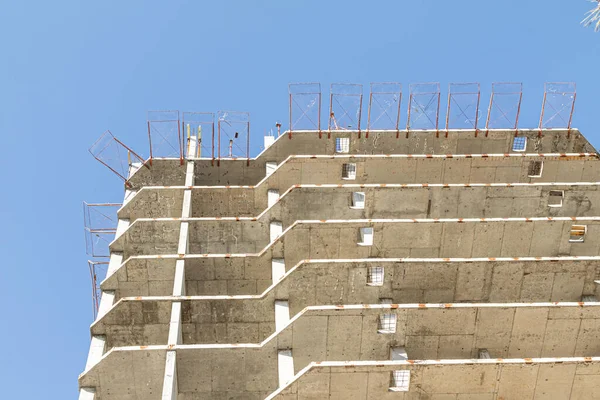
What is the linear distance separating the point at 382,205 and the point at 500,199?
179 inches

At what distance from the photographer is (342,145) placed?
3039cm

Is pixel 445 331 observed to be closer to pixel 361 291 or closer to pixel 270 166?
pixel 361 291

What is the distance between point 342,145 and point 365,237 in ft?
29.7

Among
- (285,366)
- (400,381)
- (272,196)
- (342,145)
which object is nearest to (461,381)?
(400,381)

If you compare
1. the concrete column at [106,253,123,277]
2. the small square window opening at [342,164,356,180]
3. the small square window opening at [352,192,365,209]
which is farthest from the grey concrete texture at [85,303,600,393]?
the small square window opening at [342,164,356,180]

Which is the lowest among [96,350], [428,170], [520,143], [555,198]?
[96,350]

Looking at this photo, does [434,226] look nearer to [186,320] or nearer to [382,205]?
[382,205]

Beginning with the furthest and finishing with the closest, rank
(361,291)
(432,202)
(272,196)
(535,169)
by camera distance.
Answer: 1. (535,169)
2. (272,196)
3. (432,202)
4. (361,291)

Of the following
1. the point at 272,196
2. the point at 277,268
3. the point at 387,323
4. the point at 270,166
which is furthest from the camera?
the point at 270,166

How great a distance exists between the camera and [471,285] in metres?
20.1

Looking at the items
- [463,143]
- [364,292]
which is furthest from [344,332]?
[463,143]

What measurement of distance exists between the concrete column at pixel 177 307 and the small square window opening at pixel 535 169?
1449 cm

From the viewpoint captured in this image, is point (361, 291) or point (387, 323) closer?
point (387, 323)

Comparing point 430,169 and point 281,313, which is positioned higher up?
point 430,169
